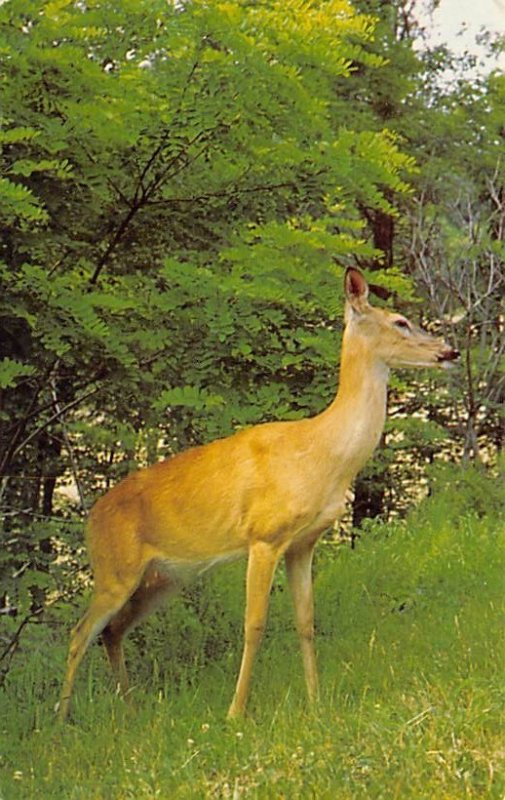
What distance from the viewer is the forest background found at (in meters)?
7.11

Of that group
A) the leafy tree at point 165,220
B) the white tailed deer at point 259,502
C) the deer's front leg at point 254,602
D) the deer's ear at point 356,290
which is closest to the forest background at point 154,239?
the leafy tree at point 165,220

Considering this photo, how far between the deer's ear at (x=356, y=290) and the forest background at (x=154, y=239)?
104cm

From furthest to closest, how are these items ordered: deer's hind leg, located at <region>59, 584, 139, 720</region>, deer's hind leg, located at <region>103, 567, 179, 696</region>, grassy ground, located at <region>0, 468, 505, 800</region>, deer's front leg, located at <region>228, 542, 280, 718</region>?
deer's hind leg, located at <region>103, 567, 179, 696</region> → deer's hind leg, located at <region>59, 584, 139, 720</region> → deer's front leg, located at <region>228, 542, 280, 718</region> → grassy ground, located at <region>0, 468, 505, 800</region>

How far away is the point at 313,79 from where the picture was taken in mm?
7340

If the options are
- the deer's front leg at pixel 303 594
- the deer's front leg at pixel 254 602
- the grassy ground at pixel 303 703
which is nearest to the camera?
the grassy ground at pixel 303 703

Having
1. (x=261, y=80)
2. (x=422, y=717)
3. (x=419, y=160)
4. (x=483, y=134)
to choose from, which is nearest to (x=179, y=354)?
(x=261, y=80)

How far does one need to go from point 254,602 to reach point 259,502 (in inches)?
17.9

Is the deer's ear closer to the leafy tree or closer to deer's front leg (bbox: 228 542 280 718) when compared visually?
the leafy tree

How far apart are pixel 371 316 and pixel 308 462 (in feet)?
2.38

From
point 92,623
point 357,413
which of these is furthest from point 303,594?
point 92,623

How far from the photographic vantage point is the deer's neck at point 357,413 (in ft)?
19.8

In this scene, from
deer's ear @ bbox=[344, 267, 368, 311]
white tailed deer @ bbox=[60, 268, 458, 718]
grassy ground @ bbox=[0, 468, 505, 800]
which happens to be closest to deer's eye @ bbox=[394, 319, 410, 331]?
white tailed deer @ bbox=[60, 268, 458, 718]

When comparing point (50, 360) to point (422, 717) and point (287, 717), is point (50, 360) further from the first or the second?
point (422, 717)

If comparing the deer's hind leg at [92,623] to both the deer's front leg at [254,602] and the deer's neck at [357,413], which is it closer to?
the deer's front leg at [254,602]
